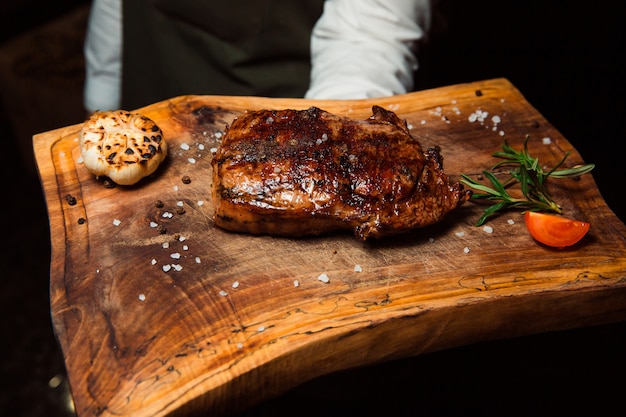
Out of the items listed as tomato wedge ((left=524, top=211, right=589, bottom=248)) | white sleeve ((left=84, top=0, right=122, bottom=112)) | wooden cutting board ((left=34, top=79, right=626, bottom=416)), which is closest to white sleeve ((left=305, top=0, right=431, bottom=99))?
wooden cutting board ((left=34, top=79, right=626, bottom=416))

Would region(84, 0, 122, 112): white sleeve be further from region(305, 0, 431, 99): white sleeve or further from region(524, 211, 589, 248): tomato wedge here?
region(524, 211, 589, 248): tomato wedge

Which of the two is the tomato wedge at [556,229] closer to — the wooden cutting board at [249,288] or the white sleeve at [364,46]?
the wooden cutting board at [249,288]

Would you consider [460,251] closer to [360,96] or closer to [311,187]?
[311,187]

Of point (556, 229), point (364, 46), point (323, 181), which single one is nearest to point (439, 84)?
point (364, 46)

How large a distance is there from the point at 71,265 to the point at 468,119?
192 centimetres

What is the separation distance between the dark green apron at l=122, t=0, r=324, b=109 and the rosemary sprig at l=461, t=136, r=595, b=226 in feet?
4.39

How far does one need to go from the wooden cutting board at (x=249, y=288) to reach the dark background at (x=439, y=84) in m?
0.92

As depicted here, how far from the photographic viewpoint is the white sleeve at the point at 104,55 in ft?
12.4

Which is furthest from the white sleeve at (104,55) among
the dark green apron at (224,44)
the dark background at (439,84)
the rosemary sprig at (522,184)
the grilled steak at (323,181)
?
the rosemary sprig at (522,184)

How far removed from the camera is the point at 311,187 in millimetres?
2250

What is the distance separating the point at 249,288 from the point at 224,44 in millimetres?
1759

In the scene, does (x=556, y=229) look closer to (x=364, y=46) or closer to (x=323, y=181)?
(x=323, y=181)

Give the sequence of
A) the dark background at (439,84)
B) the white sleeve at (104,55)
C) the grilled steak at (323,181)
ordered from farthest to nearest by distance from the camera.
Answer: the white sleeve at (104,55)
the dark background at (439,84)
the grilled steak at (323,181)

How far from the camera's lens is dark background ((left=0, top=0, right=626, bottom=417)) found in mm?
3307
